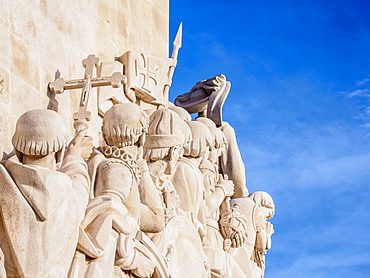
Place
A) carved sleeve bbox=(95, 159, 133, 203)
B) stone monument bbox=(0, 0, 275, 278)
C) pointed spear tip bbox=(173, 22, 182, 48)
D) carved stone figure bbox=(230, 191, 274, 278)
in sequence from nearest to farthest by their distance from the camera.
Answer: stone monument bbox=(0, 0, 275, 278) < carved sleeve bbox=(95, 159, 133, 203) < pointed spear tip bbox=(173, 22, 182, 48) < carved stone figure bbox=(230, 191, 274, 278)

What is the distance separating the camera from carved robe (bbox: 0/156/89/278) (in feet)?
24.8

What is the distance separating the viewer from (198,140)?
11.5 meters

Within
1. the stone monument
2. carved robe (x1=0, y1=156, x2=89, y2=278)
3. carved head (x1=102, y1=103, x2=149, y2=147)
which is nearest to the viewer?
carved robe (x1=0, y1=156, x2=89, y2=278)

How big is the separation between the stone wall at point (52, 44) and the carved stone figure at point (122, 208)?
842 millimetres

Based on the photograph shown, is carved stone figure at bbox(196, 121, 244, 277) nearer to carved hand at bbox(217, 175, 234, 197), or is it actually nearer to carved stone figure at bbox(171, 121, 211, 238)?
carved hand at bbox(217, 175, 234, 197)

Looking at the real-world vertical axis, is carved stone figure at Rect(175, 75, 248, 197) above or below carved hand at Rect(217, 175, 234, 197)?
above

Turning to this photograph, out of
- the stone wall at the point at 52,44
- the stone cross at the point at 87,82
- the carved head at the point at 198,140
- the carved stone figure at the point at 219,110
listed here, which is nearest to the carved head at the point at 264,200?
the carved stone figure at the point at 219,110

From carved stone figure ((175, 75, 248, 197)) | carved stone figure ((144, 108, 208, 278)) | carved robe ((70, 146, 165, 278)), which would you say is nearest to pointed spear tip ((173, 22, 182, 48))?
carved stone figure ((175, 75, 248, 197))

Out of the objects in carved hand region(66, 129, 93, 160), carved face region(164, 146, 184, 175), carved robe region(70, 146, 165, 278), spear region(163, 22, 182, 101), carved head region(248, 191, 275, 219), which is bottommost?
carved robe region(70, 146, 165, 278)

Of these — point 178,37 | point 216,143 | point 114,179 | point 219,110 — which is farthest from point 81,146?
point 219,110

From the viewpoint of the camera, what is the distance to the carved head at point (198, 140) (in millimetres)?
11375

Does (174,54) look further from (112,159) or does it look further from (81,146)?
(81,146)

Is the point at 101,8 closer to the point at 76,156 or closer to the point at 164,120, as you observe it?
the point at 164,120

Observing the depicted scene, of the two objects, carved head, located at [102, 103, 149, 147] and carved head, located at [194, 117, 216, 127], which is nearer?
carved head, located at [102, 103, 149, 147]
